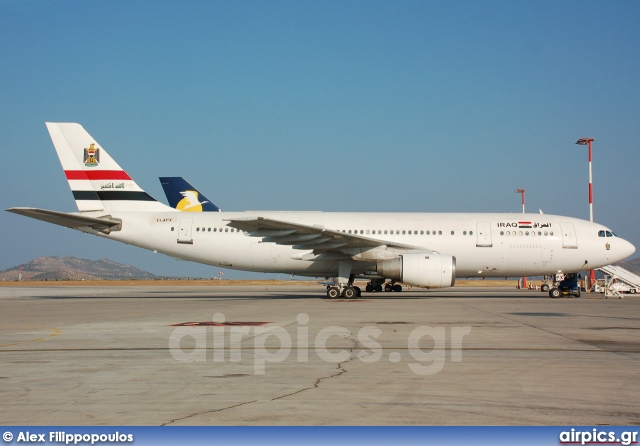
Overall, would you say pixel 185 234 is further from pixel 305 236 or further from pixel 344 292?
pixel 344 292

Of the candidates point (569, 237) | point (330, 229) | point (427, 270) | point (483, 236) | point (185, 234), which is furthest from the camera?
point (185, 234)

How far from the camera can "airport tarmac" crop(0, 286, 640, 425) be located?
5.34 meters

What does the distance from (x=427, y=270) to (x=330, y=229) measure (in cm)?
442

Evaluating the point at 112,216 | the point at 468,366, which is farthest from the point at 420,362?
the point at 112,216

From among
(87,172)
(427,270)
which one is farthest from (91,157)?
(427,270)

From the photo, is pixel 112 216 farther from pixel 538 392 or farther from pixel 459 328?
pixel 538 392

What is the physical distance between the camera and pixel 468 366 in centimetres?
789

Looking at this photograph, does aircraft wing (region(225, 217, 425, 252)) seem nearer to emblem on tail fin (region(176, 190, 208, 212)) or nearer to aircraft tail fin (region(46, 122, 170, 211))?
aircraft tail fin (region(46, 122, 170, 211))

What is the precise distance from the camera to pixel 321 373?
7371 mm

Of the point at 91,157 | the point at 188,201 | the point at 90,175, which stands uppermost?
the point at 91,157

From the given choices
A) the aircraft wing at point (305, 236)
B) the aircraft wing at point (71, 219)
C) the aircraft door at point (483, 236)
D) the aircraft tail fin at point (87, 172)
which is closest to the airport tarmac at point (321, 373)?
the aircraft wing at point (305, 236)

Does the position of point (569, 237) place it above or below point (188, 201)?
below

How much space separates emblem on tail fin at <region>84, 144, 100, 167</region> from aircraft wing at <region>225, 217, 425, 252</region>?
24.2 ft

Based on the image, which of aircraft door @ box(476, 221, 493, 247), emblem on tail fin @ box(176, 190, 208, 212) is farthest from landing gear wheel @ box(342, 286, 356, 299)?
emblem on tail fin @ box(176, 190, 208, 212)
